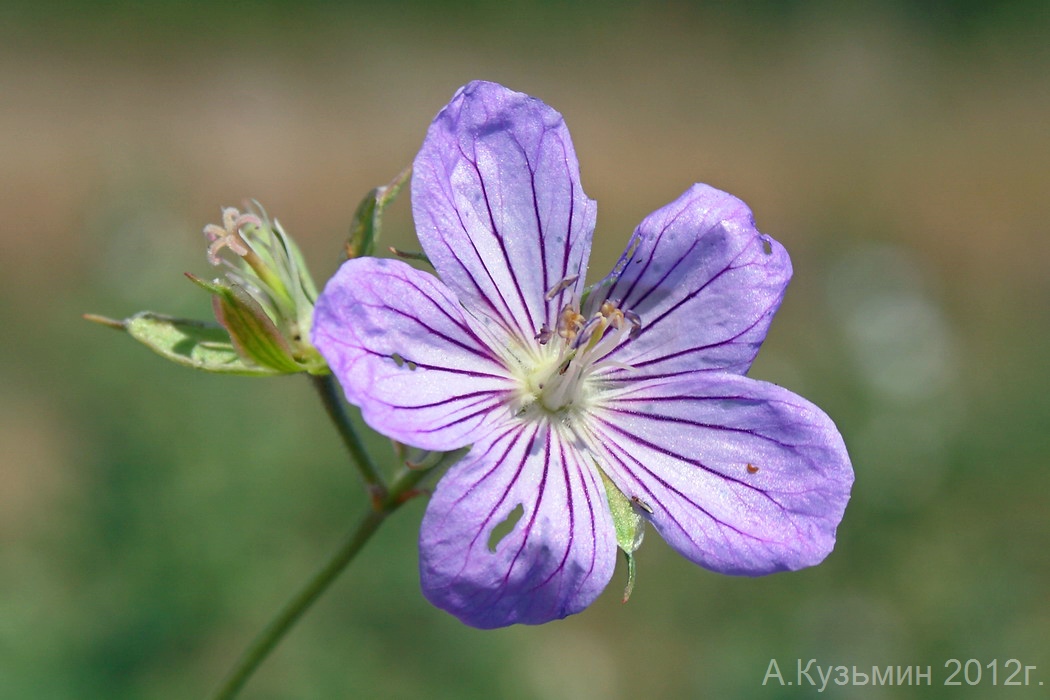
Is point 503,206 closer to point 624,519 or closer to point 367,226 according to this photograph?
point 367,226

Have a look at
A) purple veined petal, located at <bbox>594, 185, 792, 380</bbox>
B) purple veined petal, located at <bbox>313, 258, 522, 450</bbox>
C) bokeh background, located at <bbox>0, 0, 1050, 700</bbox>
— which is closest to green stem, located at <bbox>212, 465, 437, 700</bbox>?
purple veined petal, located at <bbox>313, 258, 522, 450</bbox>

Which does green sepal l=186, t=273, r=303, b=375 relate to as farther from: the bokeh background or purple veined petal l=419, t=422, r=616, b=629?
the bokeh background

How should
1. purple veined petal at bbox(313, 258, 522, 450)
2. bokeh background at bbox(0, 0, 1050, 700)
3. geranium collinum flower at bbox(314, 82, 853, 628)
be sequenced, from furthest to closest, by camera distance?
bokeh background at bbox(0, 0, 1050, 700)
geranium collinum flower at bbox(314, 82, 853, 628)
purple veined petal at bbox(313, 258, 522, 450)

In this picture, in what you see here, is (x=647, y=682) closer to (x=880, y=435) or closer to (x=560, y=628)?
(x=560, y=628)

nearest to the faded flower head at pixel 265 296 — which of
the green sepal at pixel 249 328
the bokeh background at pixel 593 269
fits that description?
the green sepal at pixel 249 328

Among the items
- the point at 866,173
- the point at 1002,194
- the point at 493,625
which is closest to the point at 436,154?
the point at 493,625

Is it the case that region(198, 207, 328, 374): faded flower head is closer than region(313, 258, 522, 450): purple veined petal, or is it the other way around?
region(313, 258, 522, 450): purple veined petal

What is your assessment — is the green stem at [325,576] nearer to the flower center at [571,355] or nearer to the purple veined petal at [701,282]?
the flower center at [571,355]

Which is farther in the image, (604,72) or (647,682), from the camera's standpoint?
(604,72)
